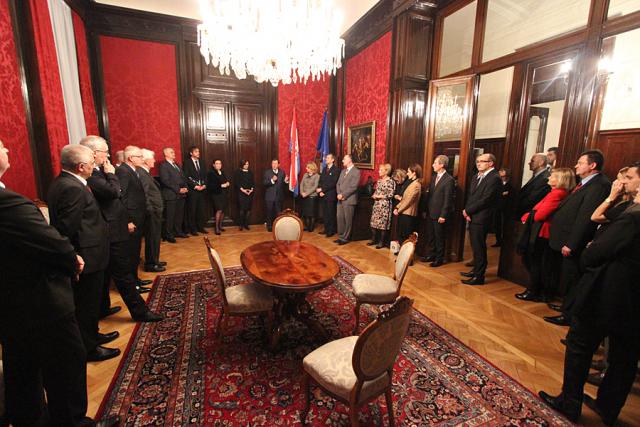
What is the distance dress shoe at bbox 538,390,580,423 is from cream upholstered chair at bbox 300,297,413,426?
110 cm

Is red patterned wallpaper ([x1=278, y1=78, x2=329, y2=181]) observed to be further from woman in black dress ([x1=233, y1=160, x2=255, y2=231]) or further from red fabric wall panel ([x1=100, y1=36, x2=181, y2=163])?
red fabric wall panel ([x1=100, y1=36, x2=181, y2=163])

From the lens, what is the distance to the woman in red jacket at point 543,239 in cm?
318

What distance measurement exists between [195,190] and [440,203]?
454 cm

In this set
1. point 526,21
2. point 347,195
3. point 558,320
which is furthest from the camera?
point 347,195

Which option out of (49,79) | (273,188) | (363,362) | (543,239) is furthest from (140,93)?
(543,239)

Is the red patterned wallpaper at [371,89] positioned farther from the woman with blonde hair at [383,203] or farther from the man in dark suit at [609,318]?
the man in dark suit at [609,318]

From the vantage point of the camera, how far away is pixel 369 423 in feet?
5.83

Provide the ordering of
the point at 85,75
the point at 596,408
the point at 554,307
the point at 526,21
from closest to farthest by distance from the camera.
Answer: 1. the point at 596,408
2. the point at 554,307
3. the point at 526,21
4. the point at 85,75

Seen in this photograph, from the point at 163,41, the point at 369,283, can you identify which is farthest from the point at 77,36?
the point at 369,283

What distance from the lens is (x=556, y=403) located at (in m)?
1.87

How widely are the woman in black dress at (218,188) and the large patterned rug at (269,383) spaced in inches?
135

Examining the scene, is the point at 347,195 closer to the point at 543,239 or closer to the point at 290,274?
the point at 543,239

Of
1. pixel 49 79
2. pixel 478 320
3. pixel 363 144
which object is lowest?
pixel 478 320

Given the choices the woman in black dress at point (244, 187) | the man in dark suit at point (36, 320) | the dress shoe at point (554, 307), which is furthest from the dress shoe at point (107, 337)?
the dress shoe at point (554, 307)
